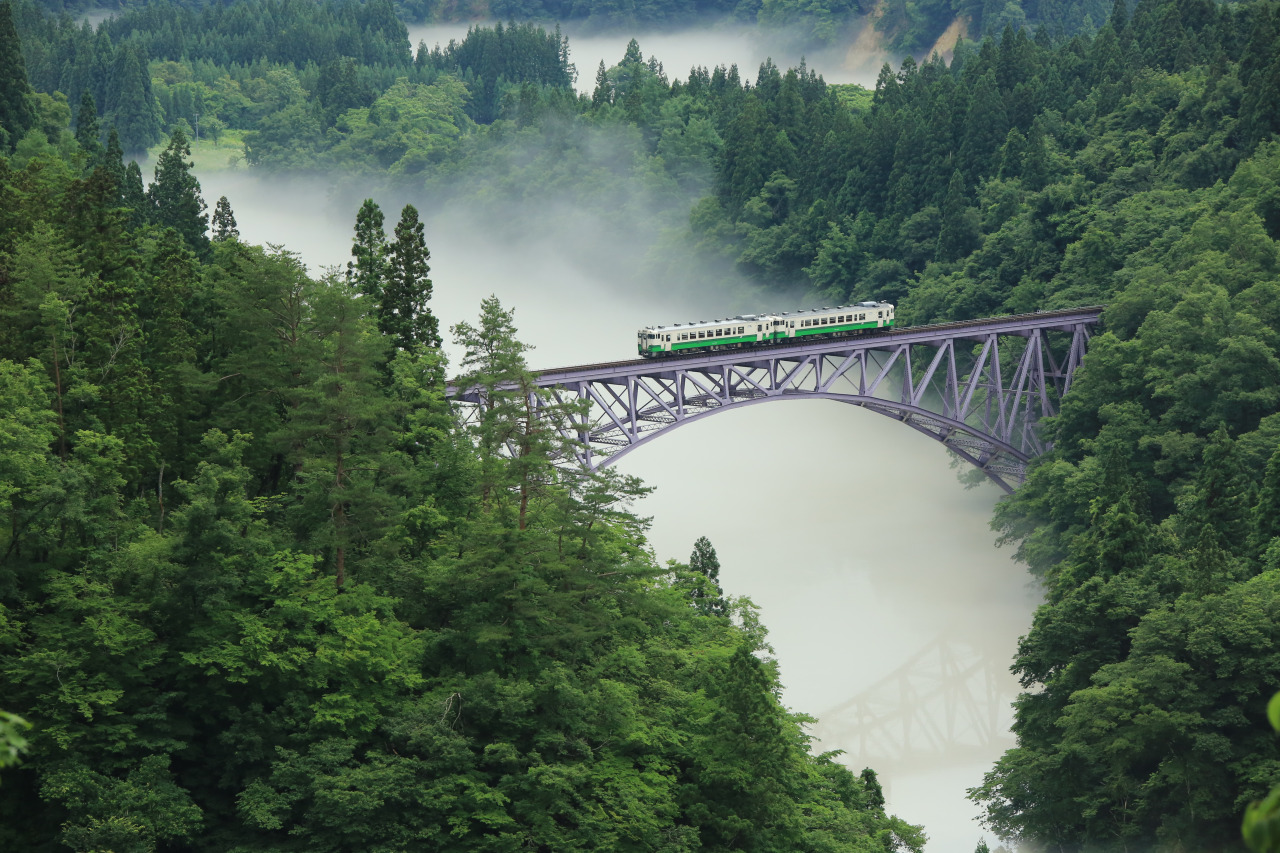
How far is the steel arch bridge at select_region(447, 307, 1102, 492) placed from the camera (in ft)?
278

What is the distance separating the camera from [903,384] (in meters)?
99.9

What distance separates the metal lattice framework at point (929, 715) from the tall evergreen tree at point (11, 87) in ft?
170

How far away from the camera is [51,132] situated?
107 metres

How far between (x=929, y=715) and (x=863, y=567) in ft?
55.7

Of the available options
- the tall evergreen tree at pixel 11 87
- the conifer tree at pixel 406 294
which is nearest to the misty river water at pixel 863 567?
the conifer tree at pixel 406 294

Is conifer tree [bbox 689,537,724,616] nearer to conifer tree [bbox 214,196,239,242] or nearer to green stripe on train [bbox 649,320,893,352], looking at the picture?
green stripe on train [bbox 649,320,893,352]

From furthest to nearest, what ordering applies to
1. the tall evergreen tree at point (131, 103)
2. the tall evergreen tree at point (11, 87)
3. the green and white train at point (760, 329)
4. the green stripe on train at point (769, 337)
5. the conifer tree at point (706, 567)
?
the tall evergreen tree at point (131, 103)
the tall evergreen tree at point (11, 87)
the green stripe on train at point (769, 337)
the green and white train at point (760, 329)
the conifer tree at point (706, 567)

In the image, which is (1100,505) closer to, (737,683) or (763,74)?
(737,683)

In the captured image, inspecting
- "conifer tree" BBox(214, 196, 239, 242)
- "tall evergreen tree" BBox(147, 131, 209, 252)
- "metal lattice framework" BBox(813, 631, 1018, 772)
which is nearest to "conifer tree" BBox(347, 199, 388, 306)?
"conifer tree" BBox(214, 196, 239, 242)

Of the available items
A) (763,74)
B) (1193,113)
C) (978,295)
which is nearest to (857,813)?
(978,295)

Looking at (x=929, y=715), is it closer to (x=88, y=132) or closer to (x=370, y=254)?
(x=370, y=254)

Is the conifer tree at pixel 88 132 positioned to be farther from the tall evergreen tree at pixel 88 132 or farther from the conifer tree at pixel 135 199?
the conifer tree at pixel 135 199

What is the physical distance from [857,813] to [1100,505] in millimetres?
21831

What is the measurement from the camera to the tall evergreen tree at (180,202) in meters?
85.1
